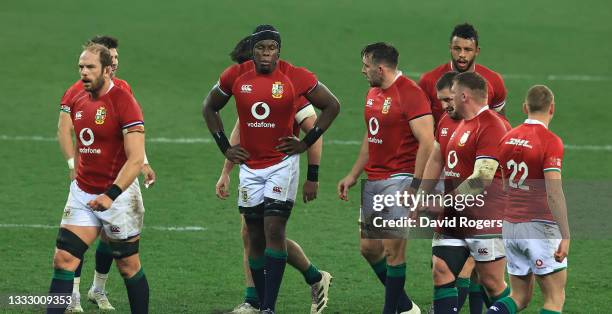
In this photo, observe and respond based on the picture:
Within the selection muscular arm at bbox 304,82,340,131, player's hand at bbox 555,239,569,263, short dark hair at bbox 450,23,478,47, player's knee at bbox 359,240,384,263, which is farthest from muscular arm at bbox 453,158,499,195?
short dark hair at bbox 450,23,478,47

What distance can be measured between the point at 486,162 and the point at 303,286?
11.8 feet

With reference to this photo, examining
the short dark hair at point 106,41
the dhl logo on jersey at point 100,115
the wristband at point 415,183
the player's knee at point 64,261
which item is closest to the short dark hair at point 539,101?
the wristband at point 415,183

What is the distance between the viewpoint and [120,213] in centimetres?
1002

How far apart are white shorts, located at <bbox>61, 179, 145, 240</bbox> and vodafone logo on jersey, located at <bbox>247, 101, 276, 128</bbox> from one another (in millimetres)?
1408

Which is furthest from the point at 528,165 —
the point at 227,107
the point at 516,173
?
the point at 227,107

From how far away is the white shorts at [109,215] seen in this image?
1000 cm

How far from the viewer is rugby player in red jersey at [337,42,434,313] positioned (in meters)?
10.8

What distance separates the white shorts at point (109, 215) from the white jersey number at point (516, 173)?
3.04 meters

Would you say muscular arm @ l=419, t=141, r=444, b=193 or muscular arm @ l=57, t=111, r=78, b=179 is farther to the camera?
muscular arm @ l=57, t=111, r=78, b=179

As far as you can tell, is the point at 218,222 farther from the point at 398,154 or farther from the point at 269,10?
the point at 269,10

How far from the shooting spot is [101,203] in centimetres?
964

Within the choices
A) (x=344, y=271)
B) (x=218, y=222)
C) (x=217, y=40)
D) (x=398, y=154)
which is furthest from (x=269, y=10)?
(x=398, y=154)

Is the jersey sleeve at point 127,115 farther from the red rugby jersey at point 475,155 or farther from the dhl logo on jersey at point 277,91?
the red rugby jersey at point 475,155

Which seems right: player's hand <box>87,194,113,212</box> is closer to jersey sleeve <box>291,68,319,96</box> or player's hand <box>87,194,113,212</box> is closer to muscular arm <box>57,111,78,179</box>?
muscular arm <box>57,111,78,179</box>
